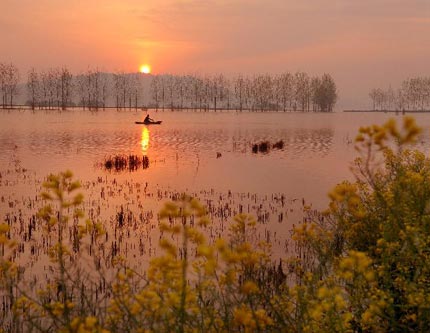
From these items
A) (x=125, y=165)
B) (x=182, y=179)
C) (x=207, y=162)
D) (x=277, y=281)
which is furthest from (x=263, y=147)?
(x=277, y=281)

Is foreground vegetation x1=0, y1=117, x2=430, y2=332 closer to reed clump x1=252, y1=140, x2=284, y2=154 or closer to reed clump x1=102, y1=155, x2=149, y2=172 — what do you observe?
reed clump x1=102, y1=155, x2=149, y2=172

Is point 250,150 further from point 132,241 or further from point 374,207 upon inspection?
point 374,207

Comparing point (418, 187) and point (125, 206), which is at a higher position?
point (418, 187)

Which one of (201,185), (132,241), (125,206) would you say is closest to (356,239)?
(132,241)

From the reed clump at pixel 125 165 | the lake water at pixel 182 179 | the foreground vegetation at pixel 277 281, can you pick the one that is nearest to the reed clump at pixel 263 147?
A: the lake water at pixel 182 179

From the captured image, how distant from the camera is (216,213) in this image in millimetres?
13898

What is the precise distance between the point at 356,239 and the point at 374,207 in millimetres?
823

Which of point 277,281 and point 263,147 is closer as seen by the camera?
point 277,281

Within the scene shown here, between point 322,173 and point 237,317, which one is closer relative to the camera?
point 237,317

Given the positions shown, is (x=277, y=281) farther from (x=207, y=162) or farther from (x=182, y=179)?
(x=207, y=162)

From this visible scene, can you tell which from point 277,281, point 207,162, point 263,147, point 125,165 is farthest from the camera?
point 263,147

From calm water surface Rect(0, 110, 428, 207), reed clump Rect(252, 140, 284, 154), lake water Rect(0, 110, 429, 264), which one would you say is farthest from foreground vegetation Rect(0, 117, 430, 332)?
reed clump Rect(252, 140, 284, 154)

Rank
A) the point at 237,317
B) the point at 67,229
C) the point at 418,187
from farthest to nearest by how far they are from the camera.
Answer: the point at 67,229, the point at 418,187, the point at 237,317

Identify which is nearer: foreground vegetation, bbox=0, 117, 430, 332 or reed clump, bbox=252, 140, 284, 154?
foreground vegetation, bbox=0, 117, 430, 332
